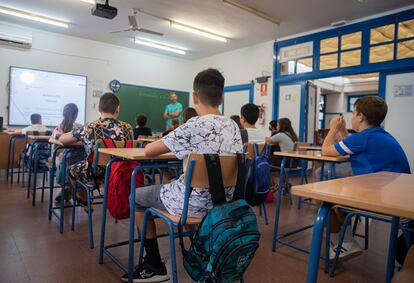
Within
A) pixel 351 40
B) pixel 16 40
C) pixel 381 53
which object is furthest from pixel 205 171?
pixel 16 40

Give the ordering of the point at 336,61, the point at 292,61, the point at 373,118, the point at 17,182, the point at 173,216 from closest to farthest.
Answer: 1. the point at 173,216
2. the point at 373,118
3. the point at 17,182
4. the point at 336,61
5. the point at 292,61

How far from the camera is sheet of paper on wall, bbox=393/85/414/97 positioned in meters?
4.72

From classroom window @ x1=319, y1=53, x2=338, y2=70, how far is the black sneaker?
17.0 ft

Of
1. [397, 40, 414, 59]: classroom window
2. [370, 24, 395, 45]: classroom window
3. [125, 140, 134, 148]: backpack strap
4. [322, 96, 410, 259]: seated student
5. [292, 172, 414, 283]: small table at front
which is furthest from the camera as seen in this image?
[370, 24, 395, 45]: classroom window

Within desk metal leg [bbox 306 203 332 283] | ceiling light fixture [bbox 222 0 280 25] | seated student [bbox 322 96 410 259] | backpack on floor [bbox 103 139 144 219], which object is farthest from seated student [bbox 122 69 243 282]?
ceiling light fixture [bbox 222 0 280 25]

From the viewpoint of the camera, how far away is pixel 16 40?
606cm

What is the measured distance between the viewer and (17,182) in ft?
14.7

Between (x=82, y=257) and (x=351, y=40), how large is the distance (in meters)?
5.76

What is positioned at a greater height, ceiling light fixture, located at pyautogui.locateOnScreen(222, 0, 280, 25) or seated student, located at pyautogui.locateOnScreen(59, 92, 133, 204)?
ceiling light fixture, located at pyautogui.locateOnScreen(222, 0, 280, 25)

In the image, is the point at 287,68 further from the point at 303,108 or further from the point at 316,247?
the point at 316,247

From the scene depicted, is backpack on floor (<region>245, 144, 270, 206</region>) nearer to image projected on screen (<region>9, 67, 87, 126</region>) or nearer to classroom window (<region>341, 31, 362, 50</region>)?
classroom window (<region>341, 31, 362, 50</region>)

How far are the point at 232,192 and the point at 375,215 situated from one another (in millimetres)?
853

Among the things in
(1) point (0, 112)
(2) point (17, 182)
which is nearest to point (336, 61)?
(2) point (17, 182)

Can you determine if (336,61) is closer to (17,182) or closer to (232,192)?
(232,192)
